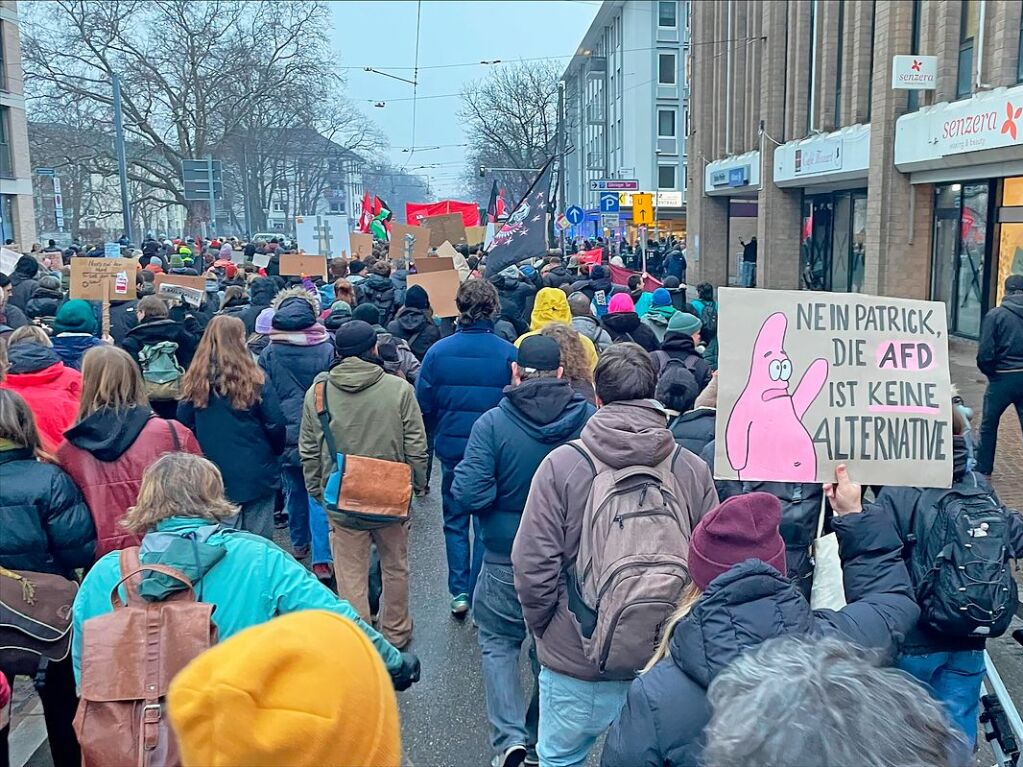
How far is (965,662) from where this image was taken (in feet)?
10.4

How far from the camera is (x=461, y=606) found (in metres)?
5.45

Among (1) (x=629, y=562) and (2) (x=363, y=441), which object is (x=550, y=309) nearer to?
(2) (x=363, y=441)

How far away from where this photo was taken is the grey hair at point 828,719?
1374 millimetres

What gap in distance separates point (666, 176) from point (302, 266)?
45386mm

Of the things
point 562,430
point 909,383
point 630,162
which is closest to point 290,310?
point 562,430

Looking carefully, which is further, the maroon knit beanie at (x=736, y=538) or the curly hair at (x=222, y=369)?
the curly hair at (x=222, y=369)

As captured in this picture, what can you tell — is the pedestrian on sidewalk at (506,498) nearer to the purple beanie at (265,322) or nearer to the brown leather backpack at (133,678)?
the brown leather backpack at (133,678)

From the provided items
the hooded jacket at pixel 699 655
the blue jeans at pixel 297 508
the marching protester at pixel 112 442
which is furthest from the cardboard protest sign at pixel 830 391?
the blue jeans at pixel 297 508

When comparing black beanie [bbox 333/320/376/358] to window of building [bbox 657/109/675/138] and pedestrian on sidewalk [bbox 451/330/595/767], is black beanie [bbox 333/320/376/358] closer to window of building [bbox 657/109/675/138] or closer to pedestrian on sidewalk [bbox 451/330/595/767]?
pedestrian on sidewalk [bbox 451/330/595/767]

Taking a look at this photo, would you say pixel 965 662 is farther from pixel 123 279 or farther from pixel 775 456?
pixel 123 279

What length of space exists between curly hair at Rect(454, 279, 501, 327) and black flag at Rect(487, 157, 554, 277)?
5791mm

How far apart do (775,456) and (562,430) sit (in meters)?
1.28

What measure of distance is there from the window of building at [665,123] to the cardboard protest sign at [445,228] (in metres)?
42.8

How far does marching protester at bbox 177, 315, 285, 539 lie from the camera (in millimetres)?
5039
